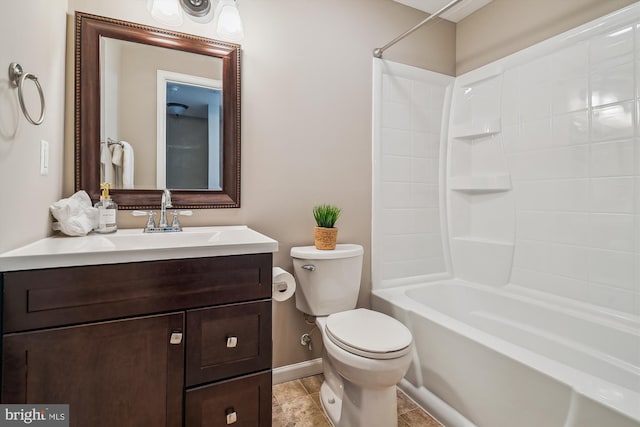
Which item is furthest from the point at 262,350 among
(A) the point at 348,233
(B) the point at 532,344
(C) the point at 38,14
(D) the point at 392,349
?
(B) the point at 532,344

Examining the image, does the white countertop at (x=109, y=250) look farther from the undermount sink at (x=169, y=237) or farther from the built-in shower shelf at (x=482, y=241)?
the built-in shower shelf at (x=482, y=241)

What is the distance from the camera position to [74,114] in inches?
54.1

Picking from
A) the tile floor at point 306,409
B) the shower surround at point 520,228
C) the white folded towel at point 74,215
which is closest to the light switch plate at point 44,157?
the white folded towel at point 74,215

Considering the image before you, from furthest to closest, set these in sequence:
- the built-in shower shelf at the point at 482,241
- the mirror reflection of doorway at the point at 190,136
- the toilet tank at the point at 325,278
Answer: the built-in shower shelf at the point at 482,241 < the toilet tank at the point at 325,278 < the mirror reflection of doorway at the point at 190,136

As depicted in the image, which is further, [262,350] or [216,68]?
[216,68]

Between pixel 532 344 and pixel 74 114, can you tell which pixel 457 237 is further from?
pixel 74 114

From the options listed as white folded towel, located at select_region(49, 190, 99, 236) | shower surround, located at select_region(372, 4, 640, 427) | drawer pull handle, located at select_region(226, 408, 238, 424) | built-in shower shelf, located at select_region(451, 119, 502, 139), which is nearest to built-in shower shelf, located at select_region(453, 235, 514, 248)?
shower surround, located at select_region(372, 4, 640, 427)

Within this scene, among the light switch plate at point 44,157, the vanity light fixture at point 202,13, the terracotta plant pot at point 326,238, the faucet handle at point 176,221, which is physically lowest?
the terracotta plant pot at point 326,238

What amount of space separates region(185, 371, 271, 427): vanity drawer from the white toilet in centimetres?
33

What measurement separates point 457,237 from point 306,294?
128 centimetres

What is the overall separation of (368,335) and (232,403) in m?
0.60

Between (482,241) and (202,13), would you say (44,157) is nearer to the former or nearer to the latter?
(202,13)

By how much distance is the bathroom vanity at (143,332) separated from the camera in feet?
2.88

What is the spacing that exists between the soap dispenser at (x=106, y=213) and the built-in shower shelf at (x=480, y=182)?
2.11 m
